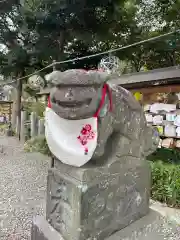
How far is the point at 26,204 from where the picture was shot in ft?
11.2

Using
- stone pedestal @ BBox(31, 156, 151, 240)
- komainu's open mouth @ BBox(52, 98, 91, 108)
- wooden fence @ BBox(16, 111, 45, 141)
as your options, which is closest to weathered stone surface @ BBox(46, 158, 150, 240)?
stone pedestal @ BBox(31, 156, 151, 240)

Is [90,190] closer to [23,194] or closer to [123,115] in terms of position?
[123,115]

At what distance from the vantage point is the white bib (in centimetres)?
151

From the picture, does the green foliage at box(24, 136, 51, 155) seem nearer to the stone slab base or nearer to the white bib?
the stone slab base

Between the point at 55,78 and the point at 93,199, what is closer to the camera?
the point at 55,78

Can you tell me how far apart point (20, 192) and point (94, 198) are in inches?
105

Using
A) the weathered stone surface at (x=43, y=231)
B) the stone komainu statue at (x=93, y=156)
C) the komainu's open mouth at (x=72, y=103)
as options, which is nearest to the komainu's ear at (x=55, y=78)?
the stone komainu statue at (x=93, y=156)

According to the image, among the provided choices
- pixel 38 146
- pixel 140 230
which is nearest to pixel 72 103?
pixel 140 230

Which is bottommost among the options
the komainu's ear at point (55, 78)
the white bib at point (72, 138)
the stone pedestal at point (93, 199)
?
the stone pedestal at point (93, 199)

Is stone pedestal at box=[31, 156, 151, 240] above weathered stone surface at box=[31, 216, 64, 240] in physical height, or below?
above

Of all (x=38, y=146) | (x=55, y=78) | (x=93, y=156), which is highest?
(x=55, y=78)

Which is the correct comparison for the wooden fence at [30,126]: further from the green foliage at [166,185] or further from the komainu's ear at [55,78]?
the komainu's ear at [55,78]

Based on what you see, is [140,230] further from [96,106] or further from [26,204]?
[26,204]

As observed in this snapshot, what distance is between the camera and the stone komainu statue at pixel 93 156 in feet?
4.75
